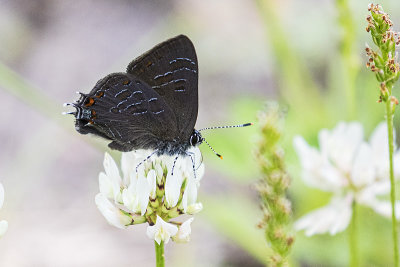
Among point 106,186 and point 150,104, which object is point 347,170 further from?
point 106,186

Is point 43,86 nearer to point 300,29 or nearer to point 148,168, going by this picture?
point 300,29

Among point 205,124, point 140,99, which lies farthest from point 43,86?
point 140,99

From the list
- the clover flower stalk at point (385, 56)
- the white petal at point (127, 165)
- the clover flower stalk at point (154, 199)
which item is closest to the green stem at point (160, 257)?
the clover flower stalk at point (154, 199)

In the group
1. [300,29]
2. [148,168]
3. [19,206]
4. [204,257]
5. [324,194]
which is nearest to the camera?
[148,168]

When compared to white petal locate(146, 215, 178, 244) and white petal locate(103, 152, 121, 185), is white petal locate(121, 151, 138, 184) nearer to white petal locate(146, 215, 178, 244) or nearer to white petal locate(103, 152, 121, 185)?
white petal locate(103, 152, 121, 185)

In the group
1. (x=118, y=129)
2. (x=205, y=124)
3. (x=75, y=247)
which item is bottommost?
(x=118, y=129)

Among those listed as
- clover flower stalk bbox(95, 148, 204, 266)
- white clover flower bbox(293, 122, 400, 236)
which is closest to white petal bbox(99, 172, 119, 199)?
clover flower stalk bbox(95, 148, 204, 266)
